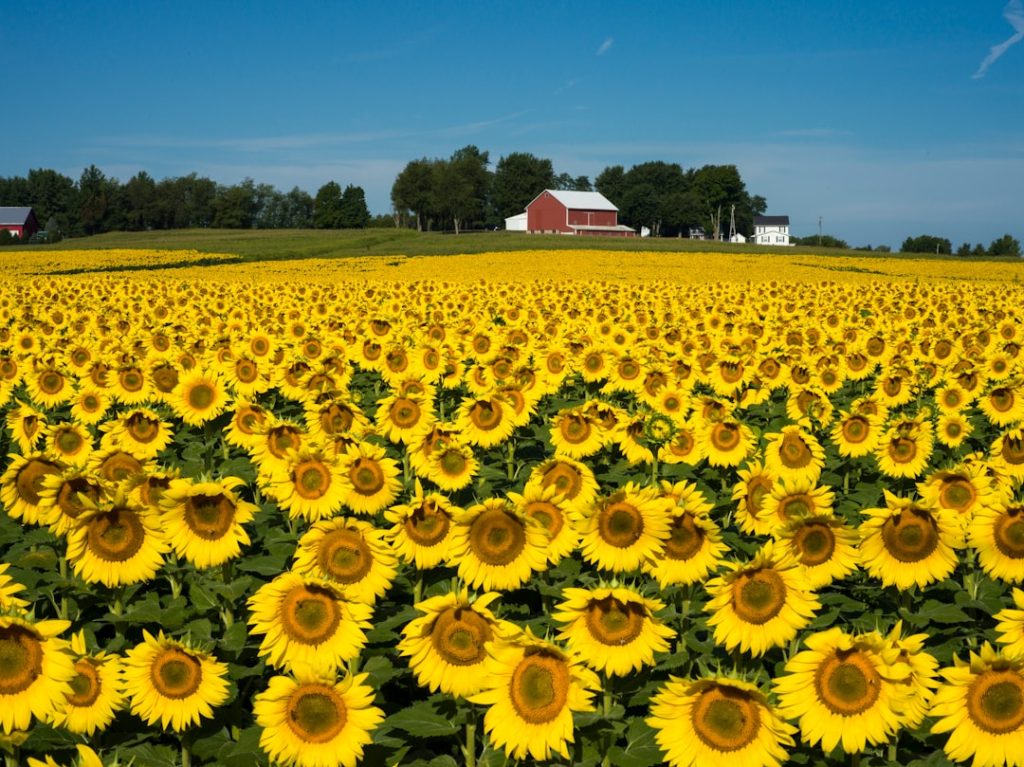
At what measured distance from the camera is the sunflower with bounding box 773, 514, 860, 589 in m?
4.50

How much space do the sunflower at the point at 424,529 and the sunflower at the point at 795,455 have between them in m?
3.62

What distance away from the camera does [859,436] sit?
8523mm

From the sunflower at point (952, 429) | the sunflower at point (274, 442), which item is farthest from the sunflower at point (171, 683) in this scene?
the sunflower at point (952, 429)

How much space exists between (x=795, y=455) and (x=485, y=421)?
2960 mm

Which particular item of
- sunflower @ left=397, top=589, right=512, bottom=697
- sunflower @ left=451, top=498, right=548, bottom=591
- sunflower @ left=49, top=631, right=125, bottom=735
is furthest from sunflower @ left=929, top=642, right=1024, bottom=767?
sunflower @ left=49, top=631, right=125, bottom=735

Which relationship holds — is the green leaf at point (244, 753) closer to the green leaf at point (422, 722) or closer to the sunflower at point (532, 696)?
the green leaf at point (422, 722)

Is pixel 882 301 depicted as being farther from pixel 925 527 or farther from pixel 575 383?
pixel 925 527

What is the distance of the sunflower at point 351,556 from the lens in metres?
4.61

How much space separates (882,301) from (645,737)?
19262 mm

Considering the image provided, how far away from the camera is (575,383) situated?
42.0 feet

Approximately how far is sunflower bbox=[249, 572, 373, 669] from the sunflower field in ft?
0.05

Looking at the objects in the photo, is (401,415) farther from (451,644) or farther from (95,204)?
(95,204)

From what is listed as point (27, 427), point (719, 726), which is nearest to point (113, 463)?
point (27, 427)

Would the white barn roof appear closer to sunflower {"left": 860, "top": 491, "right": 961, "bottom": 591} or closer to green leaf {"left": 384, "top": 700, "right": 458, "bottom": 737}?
sunflower {"left": 860, "top": 491, "right": 961, "bottom": 591}
